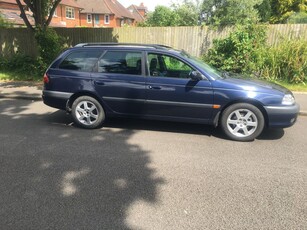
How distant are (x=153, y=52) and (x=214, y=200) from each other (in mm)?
3091

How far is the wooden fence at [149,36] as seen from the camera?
1079 centimetres

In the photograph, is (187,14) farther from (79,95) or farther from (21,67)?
(79,95)

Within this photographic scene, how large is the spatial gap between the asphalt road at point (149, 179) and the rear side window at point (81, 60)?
1.21 meters

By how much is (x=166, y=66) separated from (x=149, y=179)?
8.25 feet

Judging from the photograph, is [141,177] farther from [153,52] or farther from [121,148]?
[153,52]

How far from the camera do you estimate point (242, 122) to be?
517cm

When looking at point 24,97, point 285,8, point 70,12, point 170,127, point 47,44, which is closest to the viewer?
point 170,127

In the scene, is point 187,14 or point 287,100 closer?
point 287,100

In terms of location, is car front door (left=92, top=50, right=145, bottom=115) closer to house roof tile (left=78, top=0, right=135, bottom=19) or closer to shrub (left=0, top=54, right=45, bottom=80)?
shrub (left=0, top=54, right=45, bottom=80)

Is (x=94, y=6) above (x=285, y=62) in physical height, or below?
above

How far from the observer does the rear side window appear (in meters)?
5.66

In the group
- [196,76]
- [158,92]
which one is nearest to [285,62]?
[196,76]

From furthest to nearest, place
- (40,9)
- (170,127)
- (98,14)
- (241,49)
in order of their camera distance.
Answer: (98,14) < (40,9) < (241,49) < (170,127)

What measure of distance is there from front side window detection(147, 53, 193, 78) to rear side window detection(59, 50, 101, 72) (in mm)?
1077
